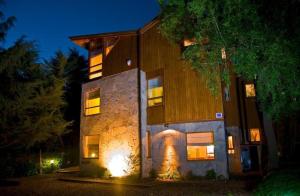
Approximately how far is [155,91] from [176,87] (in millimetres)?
1464

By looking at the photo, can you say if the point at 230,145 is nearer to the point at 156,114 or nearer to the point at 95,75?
the point at 156,114

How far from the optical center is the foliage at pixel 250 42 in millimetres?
8508

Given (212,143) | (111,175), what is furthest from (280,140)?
(111,175)

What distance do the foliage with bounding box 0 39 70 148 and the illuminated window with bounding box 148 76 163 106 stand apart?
7562mm

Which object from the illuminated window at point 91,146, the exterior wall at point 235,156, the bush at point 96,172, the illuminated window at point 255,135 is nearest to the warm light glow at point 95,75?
the illuminated window at point 91,146

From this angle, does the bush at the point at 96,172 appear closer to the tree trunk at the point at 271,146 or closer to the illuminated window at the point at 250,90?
the tree trunk at the point at 271,146

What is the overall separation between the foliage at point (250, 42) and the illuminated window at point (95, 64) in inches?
288

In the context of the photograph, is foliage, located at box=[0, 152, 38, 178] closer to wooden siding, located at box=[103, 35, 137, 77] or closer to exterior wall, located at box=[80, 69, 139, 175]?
exterior wall, located at box=[80, 69, 139, 175]

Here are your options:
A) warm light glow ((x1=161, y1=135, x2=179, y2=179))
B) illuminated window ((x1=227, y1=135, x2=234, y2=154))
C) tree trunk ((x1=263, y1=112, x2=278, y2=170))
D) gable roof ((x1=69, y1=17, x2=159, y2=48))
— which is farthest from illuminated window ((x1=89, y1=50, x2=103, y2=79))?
tree trunk ((x1=263, y1=112, x2=278, y2=170))

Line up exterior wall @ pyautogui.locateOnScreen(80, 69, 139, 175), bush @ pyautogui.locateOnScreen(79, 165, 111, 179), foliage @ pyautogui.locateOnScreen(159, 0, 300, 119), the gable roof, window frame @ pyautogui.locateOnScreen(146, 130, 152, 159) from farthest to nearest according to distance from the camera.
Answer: the gable roof
bush @ pyautogui.locateOnScreen(79, 165, 111, 179)
exterior wall @ pyautogui.locateOnScreen(80, 69, 139, 175)
window frame @ pyautogui.locateOnScreen(146, 130, 152, 159)
foliage @ pyautogui.locateOnScreen(159, 0, 300, 119)

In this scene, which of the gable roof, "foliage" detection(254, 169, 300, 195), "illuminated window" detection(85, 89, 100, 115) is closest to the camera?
"foliage" detection(254, 169, 300, 195)

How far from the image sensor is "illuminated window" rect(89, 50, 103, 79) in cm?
1769

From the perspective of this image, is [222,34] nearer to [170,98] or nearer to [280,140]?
[170,98]

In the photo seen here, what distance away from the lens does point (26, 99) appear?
1689 cm
